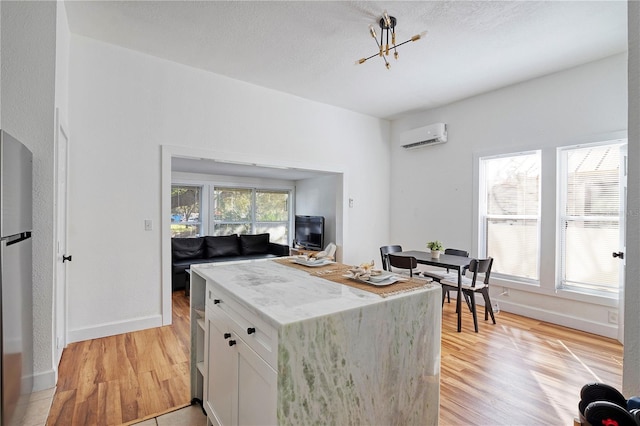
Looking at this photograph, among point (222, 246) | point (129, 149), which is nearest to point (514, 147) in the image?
point (129, 149)

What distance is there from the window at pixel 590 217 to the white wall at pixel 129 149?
12.4 feet

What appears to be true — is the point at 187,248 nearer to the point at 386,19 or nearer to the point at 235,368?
the point at 235,368

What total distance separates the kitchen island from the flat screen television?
4775 millimetres

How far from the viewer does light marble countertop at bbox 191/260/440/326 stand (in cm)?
119

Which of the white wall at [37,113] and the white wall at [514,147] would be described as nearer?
the white wall at [37,113]

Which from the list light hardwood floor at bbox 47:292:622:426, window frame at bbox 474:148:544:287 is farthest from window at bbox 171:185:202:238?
window frame at bbox 474:148:544:287

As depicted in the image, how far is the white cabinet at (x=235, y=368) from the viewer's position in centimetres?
117

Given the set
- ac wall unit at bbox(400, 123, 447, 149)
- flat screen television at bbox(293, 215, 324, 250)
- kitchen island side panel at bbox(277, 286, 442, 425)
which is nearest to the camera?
kitchen island side panel at bbox(277, 286, 442, 425)

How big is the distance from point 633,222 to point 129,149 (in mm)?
3854

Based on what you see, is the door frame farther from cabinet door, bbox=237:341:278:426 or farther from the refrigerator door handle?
cabinet door, bbox=237:341:278:426

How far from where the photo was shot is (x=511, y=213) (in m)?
4.14

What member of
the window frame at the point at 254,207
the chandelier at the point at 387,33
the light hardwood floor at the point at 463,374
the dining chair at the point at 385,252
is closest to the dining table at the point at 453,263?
the light hardwood floor at the point at 463,374

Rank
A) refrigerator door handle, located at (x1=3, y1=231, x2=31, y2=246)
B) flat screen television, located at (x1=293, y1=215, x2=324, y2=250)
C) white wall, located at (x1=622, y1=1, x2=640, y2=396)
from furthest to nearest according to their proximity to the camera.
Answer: flat screen television, located at (x1=293, y1=215, x2=324, y2=250) < refrigerator door handle, located at (x1=3, y1=231, x2=31, y2=246) < white wall, located at (x1=622, y1=1, x2=640, y2=396)

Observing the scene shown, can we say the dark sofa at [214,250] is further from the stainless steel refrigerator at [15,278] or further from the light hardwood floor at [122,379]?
the stainless steel refrigerator at [15,278]
